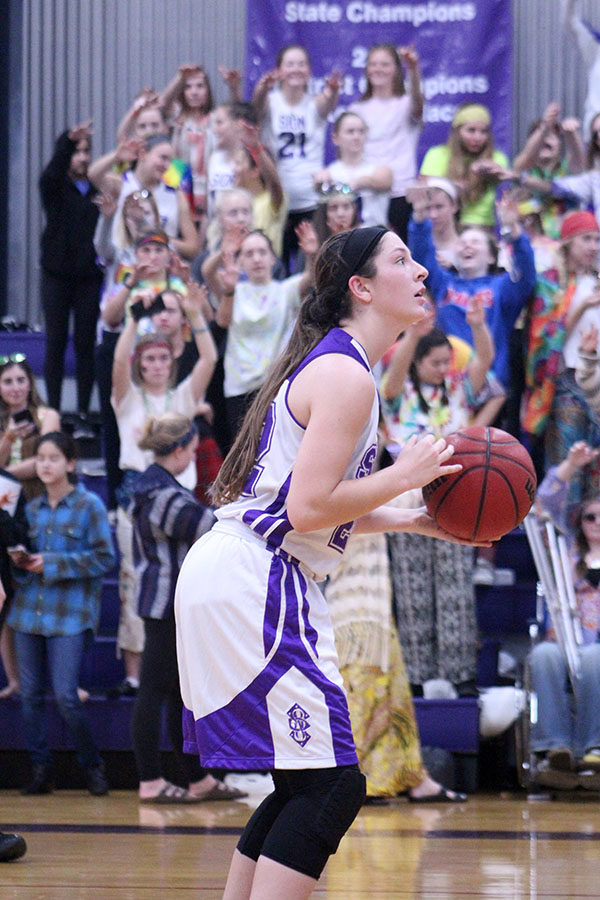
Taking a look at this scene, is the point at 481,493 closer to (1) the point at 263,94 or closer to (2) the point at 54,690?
(2) the point at 54,690

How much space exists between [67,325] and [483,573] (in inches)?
121

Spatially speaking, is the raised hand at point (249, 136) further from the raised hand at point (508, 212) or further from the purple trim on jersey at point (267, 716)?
the purple trim on jersey at point (267, 716)

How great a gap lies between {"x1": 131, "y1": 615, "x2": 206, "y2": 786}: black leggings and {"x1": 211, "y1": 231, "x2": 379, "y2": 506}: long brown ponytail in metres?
3.20

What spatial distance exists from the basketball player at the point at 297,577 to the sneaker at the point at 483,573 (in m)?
4.49

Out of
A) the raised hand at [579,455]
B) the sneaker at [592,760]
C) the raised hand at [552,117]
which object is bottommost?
the sneaker at [592,760]

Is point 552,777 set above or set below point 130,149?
below

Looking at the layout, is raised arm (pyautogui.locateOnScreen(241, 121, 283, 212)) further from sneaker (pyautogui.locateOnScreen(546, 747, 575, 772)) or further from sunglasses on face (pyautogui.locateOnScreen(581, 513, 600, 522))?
sneaker (pyautogui.locateOnScreen(546, 747, 575, 772))

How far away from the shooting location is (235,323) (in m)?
7.78

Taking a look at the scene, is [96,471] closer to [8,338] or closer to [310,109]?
[8,338]

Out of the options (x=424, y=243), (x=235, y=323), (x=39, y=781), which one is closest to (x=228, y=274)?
(x=235, y=323)

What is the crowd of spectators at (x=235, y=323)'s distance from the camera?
262 inches

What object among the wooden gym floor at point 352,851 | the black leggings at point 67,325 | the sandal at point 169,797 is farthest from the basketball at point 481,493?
the black leggings at point 67,325

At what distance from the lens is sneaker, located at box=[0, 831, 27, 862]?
15.1 feet

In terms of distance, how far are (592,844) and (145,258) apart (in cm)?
409
